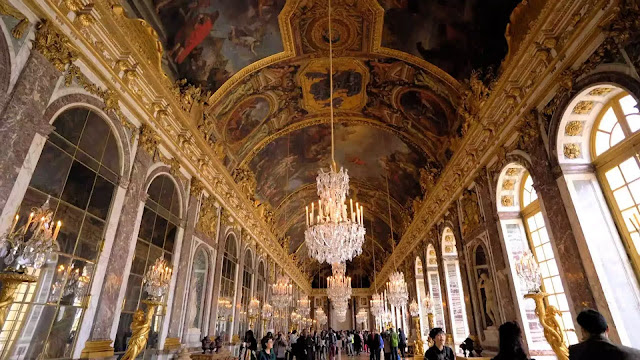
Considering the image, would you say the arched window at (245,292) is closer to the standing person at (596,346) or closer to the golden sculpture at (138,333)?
the golden sculpture at (138,333)

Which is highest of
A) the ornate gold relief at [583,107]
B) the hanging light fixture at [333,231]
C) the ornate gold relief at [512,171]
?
the ornate gold relief at [583,107]

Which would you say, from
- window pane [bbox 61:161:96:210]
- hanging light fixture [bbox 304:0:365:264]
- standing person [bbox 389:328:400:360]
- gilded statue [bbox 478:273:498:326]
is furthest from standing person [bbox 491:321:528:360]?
standing person [bbox 389:328:400:360]

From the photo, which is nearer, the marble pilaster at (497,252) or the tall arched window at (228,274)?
the marble pilaster at (497,252)

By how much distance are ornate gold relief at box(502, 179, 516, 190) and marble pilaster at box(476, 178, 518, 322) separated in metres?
0.45

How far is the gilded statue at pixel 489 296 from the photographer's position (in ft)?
26.5

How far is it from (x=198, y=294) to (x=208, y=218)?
7.26ft

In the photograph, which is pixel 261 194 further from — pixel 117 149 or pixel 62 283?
pixel 62 283

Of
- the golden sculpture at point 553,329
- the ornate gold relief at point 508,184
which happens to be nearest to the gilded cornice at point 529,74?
the ornate gold relief at point 508,184

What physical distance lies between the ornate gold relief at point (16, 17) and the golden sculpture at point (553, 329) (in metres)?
7.71

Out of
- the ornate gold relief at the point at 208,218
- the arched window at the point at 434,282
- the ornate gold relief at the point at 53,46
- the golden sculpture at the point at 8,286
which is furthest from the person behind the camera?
the arched window at the point at 434,282

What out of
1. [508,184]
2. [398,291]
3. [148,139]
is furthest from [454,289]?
[148,139]

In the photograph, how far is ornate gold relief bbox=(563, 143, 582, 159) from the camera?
220 inches

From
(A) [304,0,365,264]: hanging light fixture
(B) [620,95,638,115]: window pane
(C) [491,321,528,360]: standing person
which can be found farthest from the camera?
(A) [304,0,365,264]: hanging light fixture

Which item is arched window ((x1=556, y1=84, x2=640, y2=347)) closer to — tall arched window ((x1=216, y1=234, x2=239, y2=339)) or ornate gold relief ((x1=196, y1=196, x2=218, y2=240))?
ornate gold relief ((x1=196, y1=196, x2=218, y2=240))
